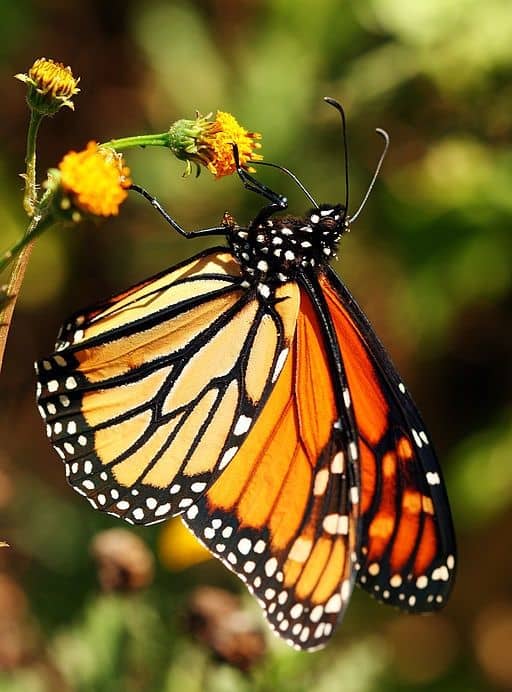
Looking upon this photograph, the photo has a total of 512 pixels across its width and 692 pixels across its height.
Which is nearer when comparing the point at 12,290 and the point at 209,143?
the point at 12,290

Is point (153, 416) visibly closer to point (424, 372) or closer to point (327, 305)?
point (327, 305)

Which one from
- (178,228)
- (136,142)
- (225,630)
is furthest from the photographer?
(225,630)

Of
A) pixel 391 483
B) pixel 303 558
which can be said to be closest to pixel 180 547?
pixel 303 558

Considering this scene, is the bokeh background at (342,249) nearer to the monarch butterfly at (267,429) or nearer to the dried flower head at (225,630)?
the dried flower head at (225,630)

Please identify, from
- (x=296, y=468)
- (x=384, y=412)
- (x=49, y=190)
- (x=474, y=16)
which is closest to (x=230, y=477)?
(x=296, y=468)

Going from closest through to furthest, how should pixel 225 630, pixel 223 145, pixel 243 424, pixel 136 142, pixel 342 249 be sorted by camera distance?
1. pixel 136 142
2. pixel 223 145
3. pixel 243 424
4. pixel 225 630
5. pixel 342 249

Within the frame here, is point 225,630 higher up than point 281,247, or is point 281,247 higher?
point 281,247

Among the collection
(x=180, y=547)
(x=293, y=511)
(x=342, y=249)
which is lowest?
(x=180, y=547)

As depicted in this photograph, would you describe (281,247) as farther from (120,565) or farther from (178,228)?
(120,565)
